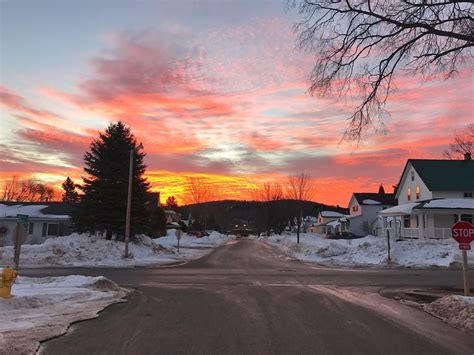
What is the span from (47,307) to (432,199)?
46368mm

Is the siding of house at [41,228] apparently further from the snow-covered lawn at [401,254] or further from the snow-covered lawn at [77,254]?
the snow-covered lawn at [401,254]

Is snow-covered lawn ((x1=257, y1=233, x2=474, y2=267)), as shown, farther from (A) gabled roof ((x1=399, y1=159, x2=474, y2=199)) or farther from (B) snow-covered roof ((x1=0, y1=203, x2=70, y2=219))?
(B) snow-covered roof ((x1=0, y1=203, x2=70, y2=219))

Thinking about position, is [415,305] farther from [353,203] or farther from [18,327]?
[353,203]

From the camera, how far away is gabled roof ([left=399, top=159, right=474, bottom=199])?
A: 51234 mm

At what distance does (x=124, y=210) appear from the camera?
37.6 meters

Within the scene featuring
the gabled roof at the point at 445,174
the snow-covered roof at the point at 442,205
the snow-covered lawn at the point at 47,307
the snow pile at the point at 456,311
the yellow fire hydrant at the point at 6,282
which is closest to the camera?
the snow-covered lawn at the point at 47,307

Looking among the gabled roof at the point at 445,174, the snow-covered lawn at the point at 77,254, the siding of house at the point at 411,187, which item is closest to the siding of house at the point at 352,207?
the siding of house at the point at 411,187

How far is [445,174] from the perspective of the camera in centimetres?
5288

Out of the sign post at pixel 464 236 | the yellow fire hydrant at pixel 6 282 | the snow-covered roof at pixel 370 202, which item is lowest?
the yellow fire hydrant at pixel 6 282

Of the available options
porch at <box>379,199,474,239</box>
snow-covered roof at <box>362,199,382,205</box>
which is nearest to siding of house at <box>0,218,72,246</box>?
porch at <box>379,199,474,239</box>

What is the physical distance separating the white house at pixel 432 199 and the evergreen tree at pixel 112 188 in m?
25.1

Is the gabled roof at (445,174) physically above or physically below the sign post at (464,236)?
above

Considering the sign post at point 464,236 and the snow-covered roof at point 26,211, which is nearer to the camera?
the sign post at point 464,236

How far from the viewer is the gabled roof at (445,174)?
51.2 m
